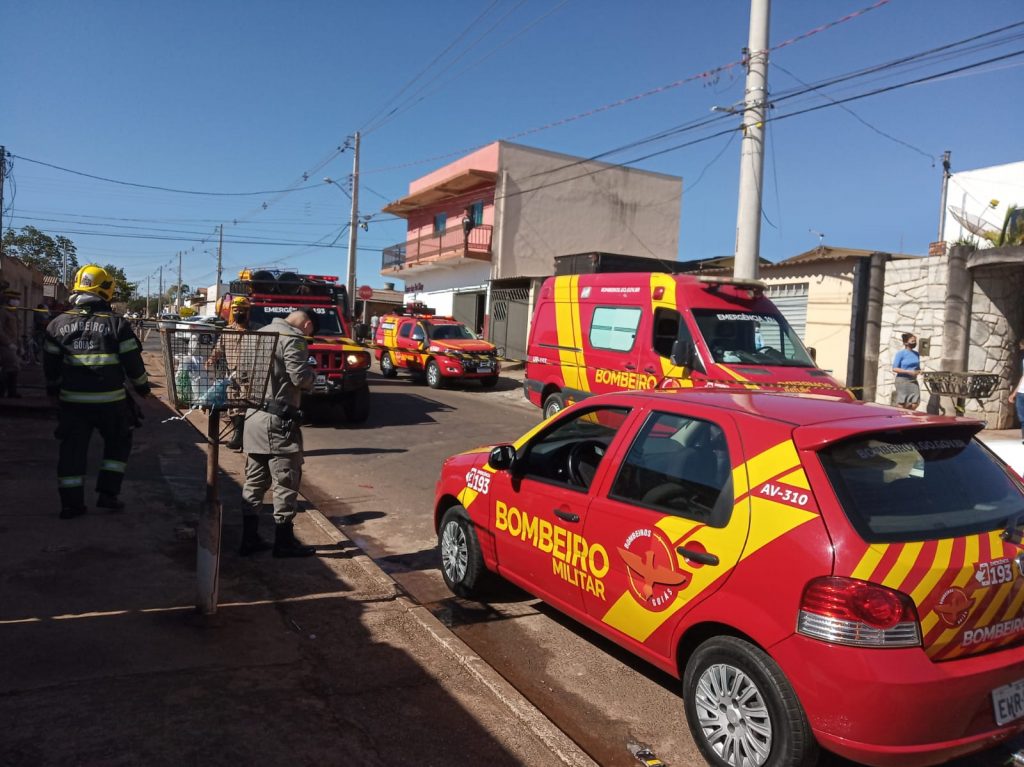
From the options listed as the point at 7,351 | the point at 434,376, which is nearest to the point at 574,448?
the point at 7,351

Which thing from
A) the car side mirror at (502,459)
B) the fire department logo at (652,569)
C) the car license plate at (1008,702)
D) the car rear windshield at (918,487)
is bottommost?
the car license plate at (1008,702)

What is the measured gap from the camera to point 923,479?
10.2ft

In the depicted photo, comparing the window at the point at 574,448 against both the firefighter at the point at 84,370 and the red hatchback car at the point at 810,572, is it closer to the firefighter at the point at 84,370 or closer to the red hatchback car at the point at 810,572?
the red hatchback car at the point at 810,572

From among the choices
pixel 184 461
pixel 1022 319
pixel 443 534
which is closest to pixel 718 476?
pixel 443 534

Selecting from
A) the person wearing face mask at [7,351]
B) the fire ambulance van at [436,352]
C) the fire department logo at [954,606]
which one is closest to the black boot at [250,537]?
the fire department logo at [954,606]

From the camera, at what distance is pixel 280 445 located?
5359mm

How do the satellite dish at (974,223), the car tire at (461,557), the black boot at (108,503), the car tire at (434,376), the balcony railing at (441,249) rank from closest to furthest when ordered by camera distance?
the car tire at (461,557), the black boot at (108,503), the satellite dish at (974,223), the car tire at (434,376), the balcony railing at (441,249)

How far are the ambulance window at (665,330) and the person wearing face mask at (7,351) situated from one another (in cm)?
949

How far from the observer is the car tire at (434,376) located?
1902cm

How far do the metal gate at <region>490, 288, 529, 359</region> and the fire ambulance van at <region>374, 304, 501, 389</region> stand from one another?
19.9ft

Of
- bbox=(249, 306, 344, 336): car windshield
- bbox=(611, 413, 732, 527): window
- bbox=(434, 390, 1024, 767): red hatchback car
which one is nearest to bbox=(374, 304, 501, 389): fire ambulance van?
bbox=(249, 306, 344, 336): car windshield

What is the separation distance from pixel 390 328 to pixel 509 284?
7.29 m

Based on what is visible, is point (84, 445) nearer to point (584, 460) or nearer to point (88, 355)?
point (88, 355)

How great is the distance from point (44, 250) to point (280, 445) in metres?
79.4
